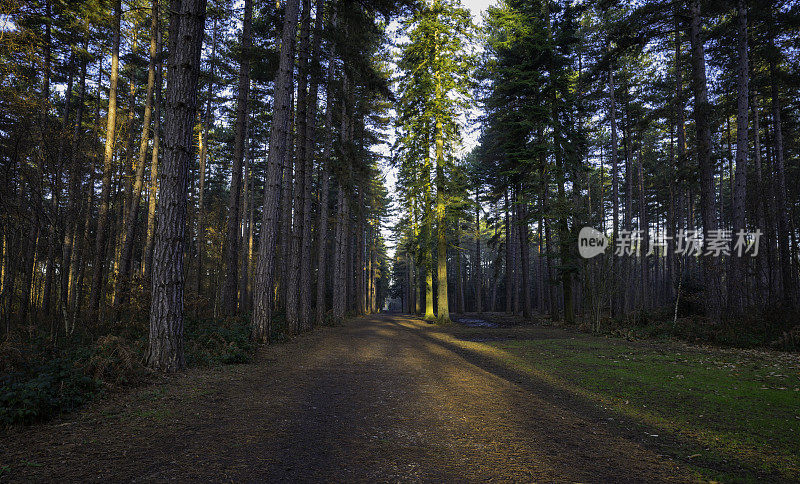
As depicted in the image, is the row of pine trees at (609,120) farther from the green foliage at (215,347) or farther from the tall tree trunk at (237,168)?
the green foliage at (215,347)

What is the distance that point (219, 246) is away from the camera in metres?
18.6

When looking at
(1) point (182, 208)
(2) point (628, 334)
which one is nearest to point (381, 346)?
(1) point (182, 208)

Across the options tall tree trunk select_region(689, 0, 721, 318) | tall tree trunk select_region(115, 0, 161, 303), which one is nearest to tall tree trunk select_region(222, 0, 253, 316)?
tall tree trunk select_region(115, 0, 161, 303)

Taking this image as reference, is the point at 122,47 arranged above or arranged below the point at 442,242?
above

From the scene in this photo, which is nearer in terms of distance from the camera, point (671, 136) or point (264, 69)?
point (264, 69)

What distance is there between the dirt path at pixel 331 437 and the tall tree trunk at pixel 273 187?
3.80 m

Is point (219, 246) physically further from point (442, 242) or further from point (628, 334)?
point (628, 334)

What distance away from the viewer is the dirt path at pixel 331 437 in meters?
2.75

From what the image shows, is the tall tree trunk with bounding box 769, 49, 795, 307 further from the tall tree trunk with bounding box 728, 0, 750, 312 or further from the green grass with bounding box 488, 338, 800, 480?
the green grass with bounding box 488, 338, 800, 480

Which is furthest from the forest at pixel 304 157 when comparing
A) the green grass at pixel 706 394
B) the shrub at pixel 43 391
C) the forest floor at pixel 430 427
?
the green grass at pixel 706 394

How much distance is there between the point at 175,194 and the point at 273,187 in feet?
12.1

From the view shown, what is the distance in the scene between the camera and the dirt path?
275cm

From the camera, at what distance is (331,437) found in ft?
11.5

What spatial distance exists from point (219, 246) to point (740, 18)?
26.3 meters
